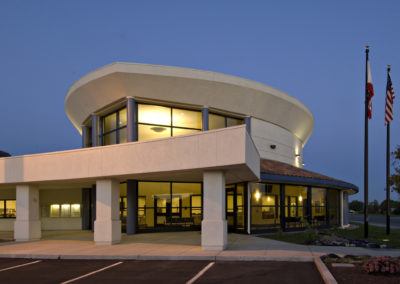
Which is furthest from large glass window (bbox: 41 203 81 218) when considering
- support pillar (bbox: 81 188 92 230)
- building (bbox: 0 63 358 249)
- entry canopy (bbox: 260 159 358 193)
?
entry canopy (bbox: 260 159 358 193)

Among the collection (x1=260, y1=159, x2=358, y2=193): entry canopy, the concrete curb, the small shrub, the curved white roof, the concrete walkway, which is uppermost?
the curved white roof

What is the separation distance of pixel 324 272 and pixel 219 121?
673 inches

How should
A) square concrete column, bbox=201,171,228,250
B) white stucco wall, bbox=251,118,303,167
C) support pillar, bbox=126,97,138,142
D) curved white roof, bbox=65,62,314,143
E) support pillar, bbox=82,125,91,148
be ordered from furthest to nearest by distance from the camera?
support pillar, bbox=82,125,91,148
white stucco wall, bbox=251,118,303,167
support pillar, bbox=126,97,138,142
curved white roof, bbox=65,62,314,143
square concrete column, bbox=201,171,228,250

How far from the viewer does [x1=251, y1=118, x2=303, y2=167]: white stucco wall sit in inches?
1128

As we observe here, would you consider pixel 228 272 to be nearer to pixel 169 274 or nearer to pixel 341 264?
pixel 169 274

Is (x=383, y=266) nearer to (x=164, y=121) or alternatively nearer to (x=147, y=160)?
(x=147, y=160)

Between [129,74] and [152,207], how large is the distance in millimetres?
7830

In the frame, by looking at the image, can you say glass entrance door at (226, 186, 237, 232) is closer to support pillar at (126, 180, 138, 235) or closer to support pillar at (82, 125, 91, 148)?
support pillar at (126, 180, 138, 235)

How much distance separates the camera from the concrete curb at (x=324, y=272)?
32.6 feet

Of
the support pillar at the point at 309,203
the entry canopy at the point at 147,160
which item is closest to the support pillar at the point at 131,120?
the entry canopy at the point at 147,160

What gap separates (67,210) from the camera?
32.6 meters

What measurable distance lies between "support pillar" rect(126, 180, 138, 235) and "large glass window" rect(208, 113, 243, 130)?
6114 millimetres

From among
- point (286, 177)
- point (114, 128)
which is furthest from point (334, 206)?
point (114, 128)

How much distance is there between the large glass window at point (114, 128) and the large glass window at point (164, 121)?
130cm
